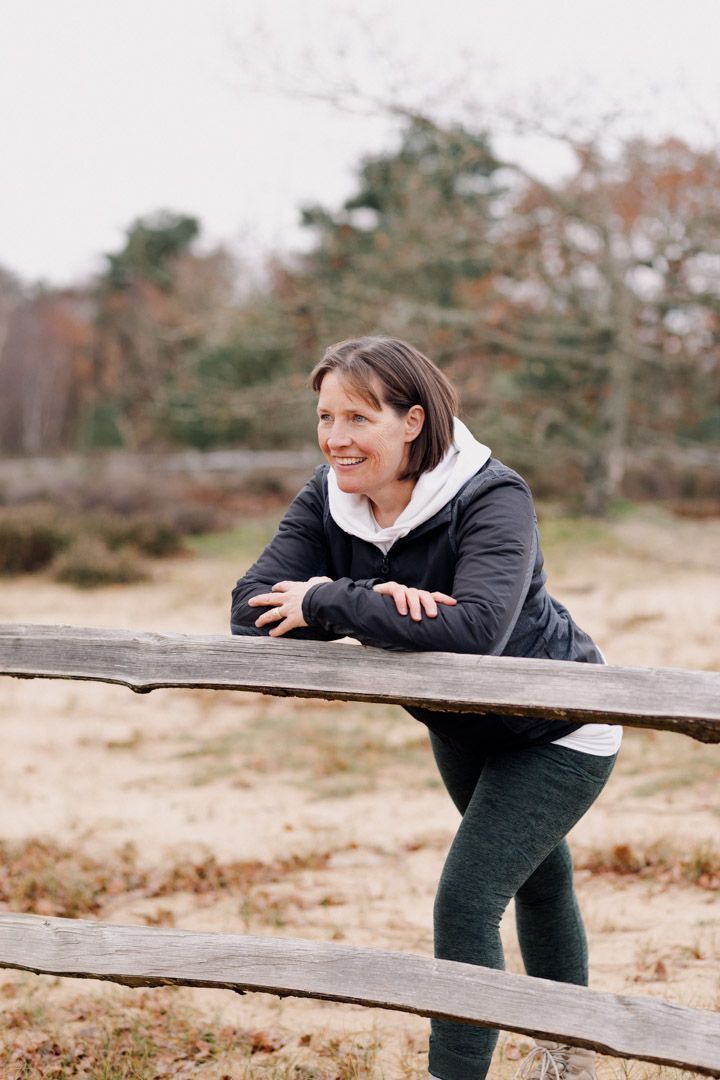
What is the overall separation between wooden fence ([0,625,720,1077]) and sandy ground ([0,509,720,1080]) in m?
0.75

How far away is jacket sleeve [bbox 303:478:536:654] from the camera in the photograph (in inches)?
85.4

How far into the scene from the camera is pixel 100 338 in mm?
41406

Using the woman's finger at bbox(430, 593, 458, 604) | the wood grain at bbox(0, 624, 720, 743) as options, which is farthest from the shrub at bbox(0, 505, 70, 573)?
the woman's finger at bbox(430, 593, 458, 604)

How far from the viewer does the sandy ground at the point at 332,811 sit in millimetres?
3635

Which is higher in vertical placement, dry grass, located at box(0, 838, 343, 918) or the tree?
the tree

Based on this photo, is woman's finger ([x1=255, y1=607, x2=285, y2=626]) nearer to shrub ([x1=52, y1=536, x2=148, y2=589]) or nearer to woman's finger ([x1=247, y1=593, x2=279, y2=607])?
woman's finger ([x1=247, y1=593, x2=279, y2=607])

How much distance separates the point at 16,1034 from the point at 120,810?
2.72 meters

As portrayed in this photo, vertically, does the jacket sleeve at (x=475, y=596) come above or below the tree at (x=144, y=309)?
below

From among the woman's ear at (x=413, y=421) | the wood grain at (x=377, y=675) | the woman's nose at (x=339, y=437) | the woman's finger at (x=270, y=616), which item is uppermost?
the woman's ear at (x=413, y=421)

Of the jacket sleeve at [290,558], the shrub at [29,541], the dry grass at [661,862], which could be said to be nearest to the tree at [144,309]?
the shrub at [29,541]

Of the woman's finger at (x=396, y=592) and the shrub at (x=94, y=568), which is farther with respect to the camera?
the shrub at (x=94, y=568)

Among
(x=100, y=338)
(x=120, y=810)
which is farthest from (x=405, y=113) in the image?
(x=100, y=338)

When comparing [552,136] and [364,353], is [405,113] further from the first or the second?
[364,353]

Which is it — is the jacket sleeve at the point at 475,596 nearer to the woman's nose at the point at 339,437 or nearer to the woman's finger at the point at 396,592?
the woman's finger at the point at 396,592
